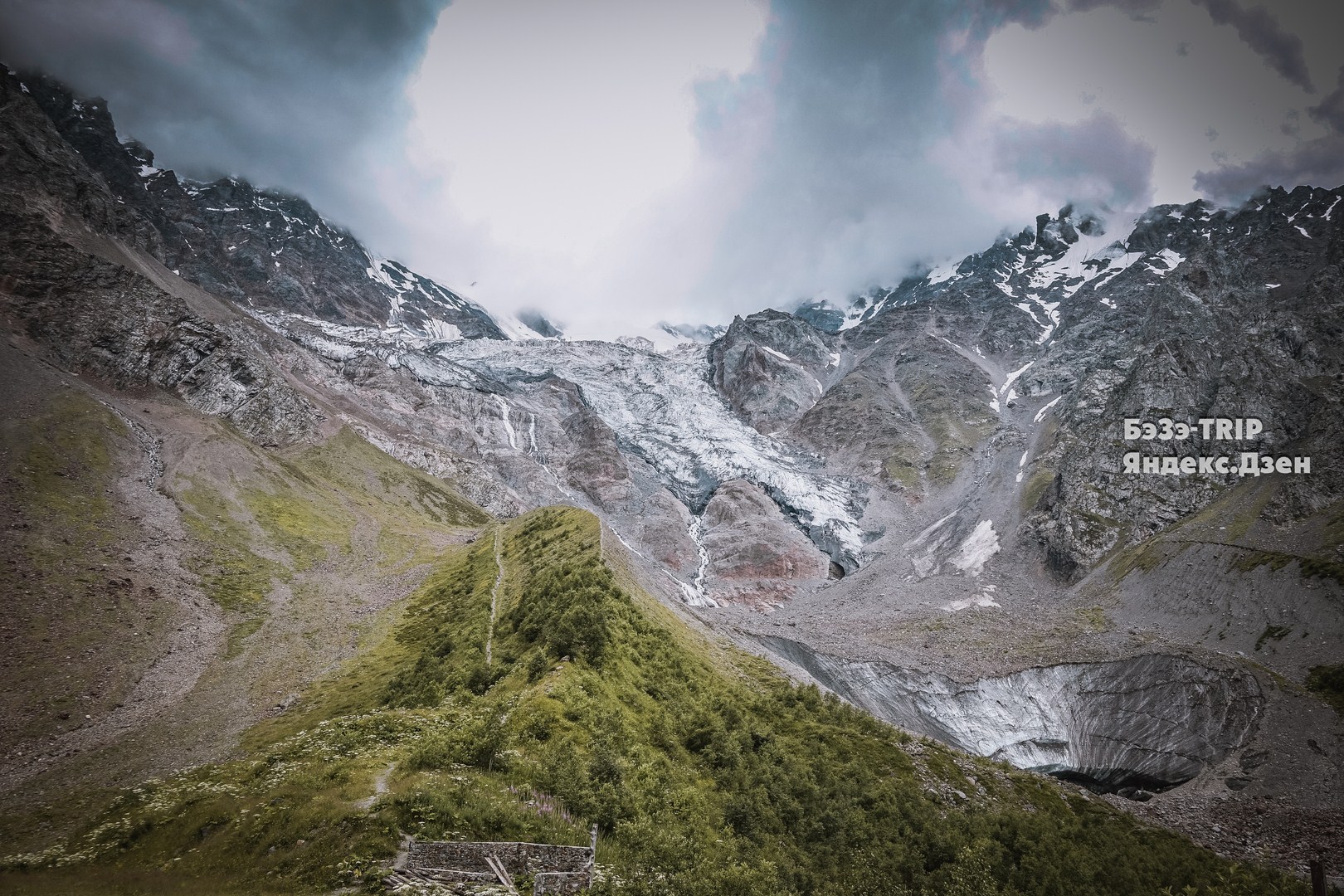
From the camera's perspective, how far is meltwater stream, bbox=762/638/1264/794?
138 ft

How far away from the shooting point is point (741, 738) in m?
23.6

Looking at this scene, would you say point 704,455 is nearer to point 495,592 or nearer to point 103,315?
point 103,315

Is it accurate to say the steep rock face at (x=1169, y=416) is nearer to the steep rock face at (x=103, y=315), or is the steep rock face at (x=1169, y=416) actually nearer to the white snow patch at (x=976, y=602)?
the white snow patch at (x=976, y=602)

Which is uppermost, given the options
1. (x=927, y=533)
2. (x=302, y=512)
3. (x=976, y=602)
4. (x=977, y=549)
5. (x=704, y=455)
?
(x=704, y=455)

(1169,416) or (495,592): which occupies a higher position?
(1169,416)

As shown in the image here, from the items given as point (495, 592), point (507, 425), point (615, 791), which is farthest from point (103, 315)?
point (615, 791)

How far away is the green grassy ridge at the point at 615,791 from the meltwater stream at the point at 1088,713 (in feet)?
75.8

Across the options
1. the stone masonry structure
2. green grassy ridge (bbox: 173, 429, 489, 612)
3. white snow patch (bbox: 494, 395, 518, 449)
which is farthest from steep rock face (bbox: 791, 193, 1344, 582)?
green grassy ridge (bbox: 173, 429, 489, 612)

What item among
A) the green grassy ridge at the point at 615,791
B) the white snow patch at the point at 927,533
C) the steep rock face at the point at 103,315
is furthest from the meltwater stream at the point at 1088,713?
the steep rock face at the point at 103,315

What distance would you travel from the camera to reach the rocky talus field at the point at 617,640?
16.0 meters

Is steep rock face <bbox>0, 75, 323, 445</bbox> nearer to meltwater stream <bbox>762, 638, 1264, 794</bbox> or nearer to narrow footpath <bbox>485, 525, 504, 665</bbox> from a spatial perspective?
narrow footpath <bbox>485, 525, 504, 665</bbox>

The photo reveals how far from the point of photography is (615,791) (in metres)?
16.1

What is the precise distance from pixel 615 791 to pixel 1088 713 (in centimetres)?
5313

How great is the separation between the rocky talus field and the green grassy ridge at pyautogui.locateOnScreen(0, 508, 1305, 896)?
14 centimetres
